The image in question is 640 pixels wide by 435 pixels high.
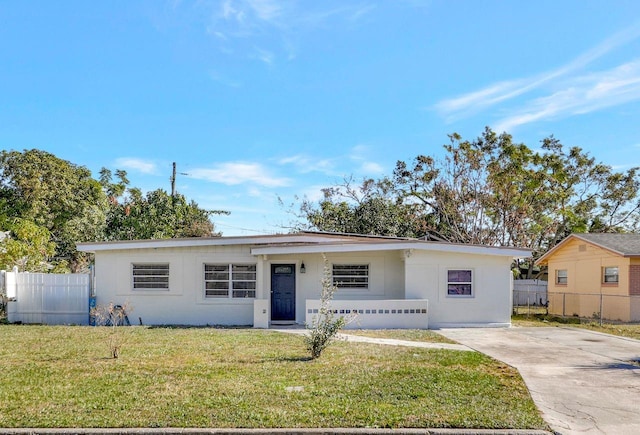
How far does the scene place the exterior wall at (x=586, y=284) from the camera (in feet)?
67.7

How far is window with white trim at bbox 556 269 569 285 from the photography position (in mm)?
25694

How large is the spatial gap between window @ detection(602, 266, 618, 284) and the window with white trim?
3.37m

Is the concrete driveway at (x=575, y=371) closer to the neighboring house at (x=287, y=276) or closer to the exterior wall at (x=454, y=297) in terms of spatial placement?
the exterior wall at (x=454, y=297)

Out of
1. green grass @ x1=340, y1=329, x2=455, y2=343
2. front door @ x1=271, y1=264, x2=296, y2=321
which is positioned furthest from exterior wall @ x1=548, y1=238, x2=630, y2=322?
front door @ x1=271, y1=264, x2=296, y2=321

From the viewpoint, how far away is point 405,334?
14.2 m

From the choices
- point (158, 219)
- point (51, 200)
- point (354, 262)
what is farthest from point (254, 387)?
point (51, 200)

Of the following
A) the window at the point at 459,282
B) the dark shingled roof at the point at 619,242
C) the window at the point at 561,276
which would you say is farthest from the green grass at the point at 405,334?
the window at the point at 561,276

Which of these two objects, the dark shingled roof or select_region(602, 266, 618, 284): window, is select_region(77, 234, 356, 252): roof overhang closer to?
the dark shingled roof

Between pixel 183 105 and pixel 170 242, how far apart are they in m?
6.61

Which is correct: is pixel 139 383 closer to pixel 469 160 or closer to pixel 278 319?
pixel 278 319

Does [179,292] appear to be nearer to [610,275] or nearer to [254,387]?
[254,387]

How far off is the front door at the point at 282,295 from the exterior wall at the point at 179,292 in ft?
1.95

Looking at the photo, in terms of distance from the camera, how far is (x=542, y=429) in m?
5.79

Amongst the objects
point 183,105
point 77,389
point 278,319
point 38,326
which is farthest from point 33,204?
point 77,389
